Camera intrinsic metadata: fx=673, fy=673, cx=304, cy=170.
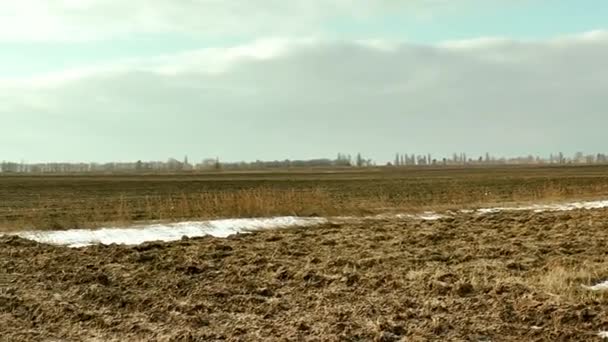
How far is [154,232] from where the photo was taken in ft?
59.9

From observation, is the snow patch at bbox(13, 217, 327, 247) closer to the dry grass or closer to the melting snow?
the melting snow

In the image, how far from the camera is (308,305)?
8844 mm

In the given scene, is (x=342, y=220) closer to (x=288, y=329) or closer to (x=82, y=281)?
(x=82, y=281)

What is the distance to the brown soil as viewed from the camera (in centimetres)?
747

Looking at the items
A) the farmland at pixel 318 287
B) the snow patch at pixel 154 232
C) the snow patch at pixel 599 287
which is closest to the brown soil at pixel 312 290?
the farmland at pixel 318 287

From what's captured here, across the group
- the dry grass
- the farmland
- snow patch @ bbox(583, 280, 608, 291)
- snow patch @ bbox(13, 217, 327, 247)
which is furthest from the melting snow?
snow patch @ bbox(583, 280, 608, 291)

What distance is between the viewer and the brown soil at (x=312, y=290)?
294 inches

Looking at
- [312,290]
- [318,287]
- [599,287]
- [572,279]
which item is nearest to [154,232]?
[318,287]

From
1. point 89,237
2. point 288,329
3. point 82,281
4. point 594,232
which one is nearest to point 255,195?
point 89,237

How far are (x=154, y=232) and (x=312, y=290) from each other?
30.5 feet

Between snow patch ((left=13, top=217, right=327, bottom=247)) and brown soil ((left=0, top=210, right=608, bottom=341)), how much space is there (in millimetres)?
1671

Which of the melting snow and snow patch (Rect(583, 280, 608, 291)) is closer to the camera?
snow patch (Rect(583, 280, 608, 291))

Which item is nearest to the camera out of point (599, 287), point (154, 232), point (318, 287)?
point (599, 287)

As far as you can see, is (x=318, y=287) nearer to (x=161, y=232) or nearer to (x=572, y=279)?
(x=572, y=279)
